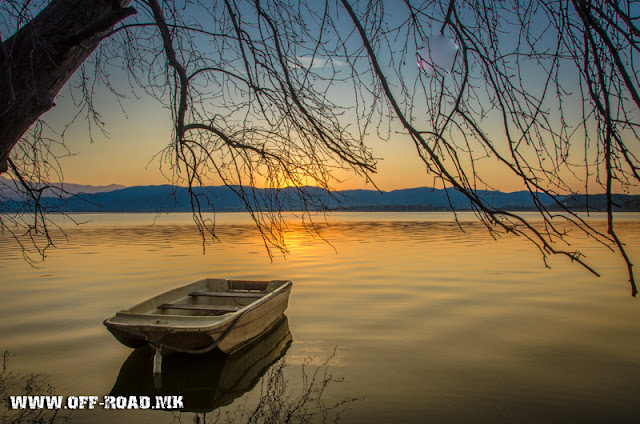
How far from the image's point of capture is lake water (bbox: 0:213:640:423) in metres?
5.45

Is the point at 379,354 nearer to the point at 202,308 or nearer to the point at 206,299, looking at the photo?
the point at 202,308

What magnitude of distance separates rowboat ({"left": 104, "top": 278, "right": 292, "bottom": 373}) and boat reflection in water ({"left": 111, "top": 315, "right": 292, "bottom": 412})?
0.22 m

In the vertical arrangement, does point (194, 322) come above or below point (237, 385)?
above

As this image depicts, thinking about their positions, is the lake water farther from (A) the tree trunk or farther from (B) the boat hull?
(A) the tree trunk

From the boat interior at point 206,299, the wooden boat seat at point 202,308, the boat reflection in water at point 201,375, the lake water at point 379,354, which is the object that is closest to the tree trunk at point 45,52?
the lake water at point 379,354

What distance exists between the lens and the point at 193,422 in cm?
515

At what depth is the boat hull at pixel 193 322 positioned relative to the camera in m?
5.85

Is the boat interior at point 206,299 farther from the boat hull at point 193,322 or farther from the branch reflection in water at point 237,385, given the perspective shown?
the branch reflection in water at point 237,385

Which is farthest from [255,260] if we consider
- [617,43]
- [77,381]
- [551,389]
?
[617,43]

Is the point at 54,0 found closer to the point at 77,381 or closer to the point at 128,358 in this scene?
the point at 77,381

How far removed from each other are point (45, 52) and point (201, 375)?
5024 millimetres

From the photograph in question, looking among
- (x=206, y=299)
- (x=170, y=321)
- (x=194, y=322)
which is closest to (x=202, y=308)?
(x=194, y=322)

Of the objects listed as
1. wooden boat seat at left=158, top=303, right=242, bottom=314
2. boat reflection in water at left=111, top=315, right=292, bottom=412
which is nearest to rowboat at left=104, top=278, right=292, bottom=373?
wooden boat seat at left=158, top=303, right=242, bottom=314

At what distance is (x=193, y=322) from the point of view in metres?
6.39
